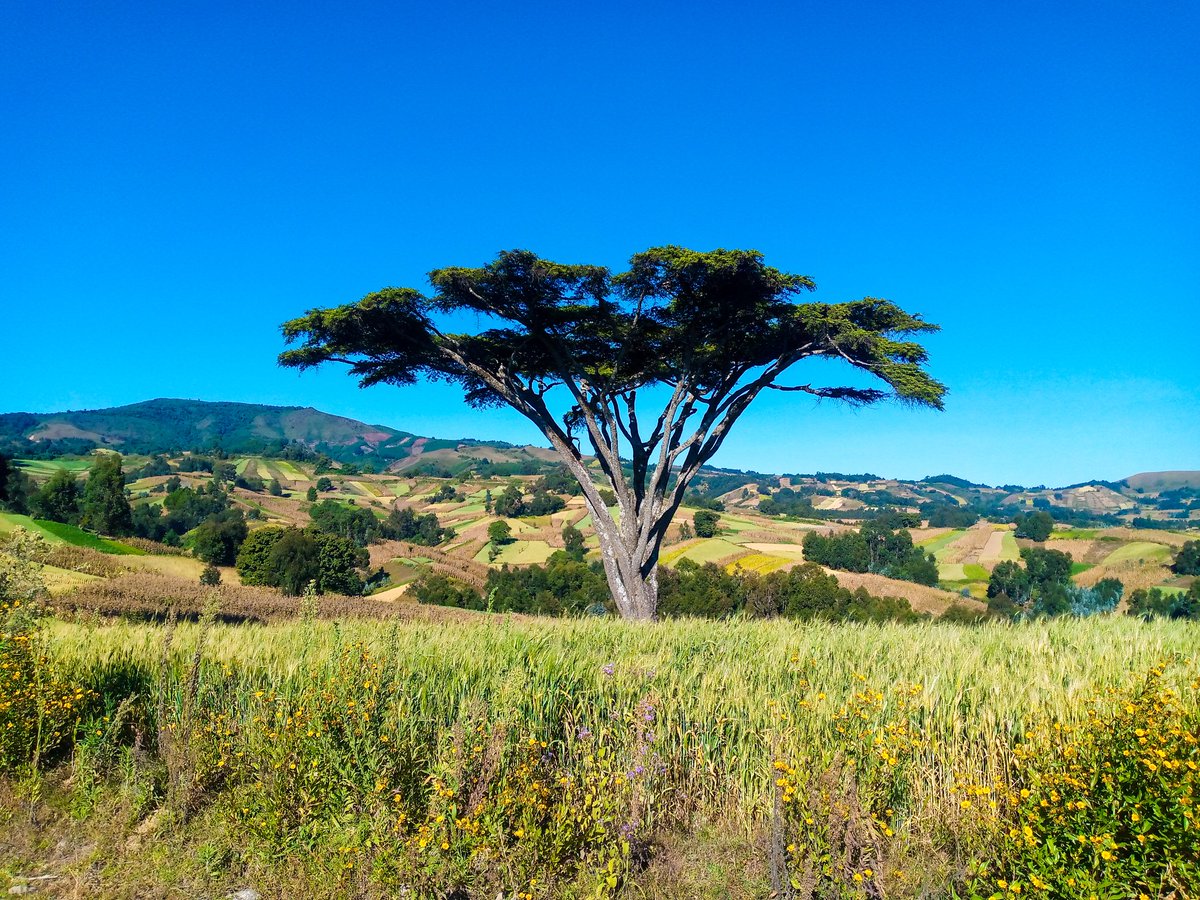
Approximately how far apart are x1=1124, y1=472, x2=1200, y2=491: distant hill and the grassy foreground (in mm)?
206997

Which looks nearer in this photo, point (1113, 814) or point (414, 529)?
point (1113, 814)

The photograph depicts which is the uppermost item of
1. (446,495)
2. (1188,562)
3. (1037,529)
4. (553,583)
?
(446,495)

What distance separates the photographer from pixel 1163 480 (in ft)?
576

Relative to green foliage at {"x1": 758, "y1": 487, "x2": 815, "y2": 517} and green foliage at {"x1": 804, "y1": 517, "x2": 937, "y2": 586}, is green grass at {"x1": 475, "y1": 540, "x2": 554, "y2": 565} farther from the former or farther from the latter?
green foliage at {"x1": 758, "y1": 487, "x2": 815, "y2": 517}

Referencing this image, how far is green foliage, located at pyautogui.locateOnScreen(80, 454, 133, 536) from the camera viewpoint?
57750 mm

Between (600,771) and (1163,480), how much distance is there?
756 ft

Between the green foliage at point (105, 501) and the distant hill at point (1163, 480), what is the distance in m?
210

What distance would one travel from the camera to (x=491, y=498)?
9662cm

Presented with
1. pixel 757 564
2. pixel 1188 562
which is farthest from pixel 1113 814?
pixel 757 564

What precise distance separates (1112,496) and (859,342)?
186866 millimetres

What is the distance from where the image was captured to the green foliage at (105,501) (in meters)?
57.8

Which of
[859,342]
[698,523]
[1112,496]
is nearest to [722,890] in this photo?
[859,342]

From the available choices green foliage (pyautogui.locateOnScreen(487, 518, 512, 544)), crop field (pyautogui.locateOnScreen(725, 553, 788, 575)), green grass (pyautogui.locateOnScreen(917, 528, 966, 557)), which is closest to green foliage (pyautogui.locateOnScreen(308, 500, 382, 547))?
green foliage (pyautogui.locateOnScreen(487, 518, 512, 544))

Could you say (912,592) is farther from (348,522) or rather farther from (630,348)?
(348,522)
